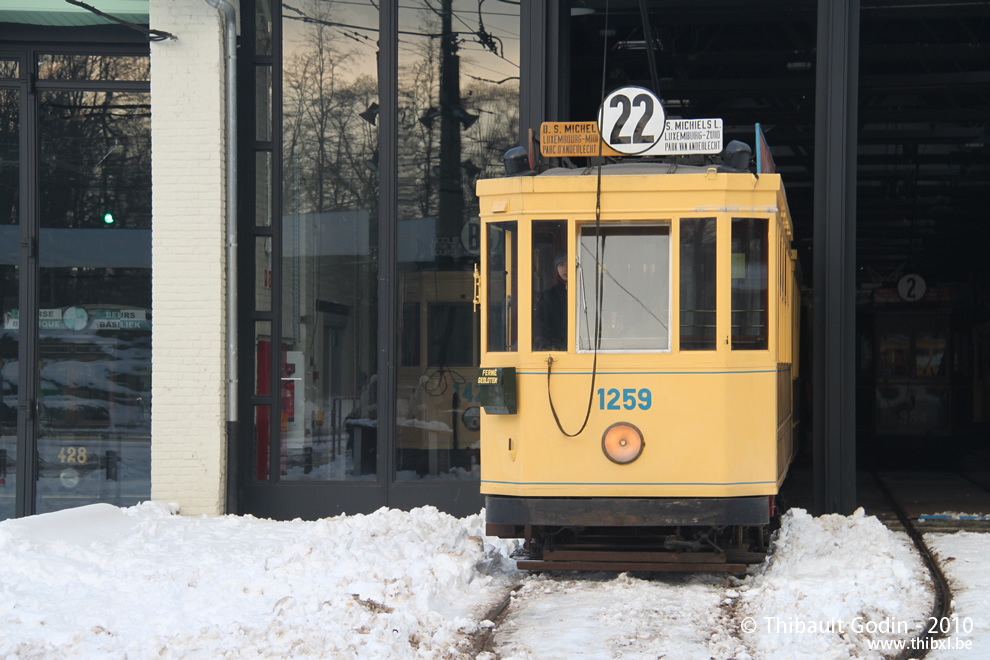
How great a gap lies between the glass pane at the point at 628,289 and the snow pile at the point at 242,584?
181 centimetres

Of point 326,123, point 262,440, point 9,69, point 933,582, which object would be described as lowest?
point 933,582

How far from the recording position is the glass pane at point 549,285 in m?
6.84

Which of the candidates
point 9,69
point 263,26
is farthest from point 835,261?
point 9,69

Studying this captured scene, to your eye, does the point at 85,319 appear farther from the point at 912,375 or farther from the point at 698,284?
the point at 912,375

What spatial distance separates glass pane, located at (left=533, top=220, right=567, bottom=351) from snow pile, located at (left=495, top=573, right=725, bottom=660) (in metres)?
1.56

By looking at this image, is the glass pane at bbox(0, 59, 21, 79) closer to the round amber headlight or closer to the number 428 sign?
the number 428 sign

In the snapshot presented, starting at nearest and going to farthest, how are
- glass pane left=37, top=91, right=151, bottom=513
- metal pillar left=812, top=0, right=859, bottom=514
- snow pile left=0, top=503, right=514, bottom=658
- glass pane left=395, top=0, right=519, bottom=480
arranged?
snow pile left=0, top=503, right=514, bottom=658 < metal pillar left=812, top=0, right=859, bottom=514 < glass pane left=395, top=0, right=519, bottom=480 < glass pane left=37, top=91, right=151, bottom=513

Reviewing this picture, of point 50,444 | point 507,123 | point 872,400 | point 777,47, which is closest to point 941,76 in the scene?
point 777,47

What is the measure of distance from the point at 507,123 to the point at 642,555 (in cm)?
480

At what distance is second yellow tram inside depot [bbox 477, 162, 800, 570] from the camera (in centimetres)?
668

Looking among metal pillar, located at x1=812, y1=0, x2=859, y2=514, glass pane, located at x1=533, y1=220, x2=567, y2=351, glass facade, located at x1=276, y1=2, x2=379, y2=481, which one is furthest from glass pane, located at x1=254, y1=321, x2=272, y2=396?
metal pillar, located at x1=812, y1=0, x2=859, y2=514

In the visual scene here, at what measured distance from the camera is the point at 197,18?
9.69 m

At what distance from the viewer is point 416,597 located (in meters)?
6.07

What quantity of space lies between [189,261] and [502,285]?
396 centimetres
